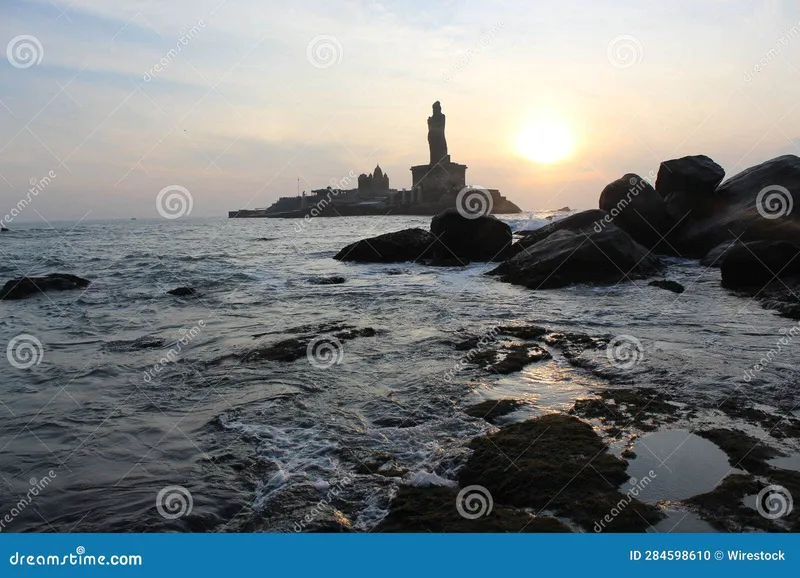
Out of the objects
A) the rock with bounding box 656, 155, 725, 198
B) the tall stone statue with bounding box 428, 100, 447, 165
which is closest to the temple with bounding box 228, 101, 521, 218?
the tall stone statue with bounding box 428, 100, 447, 165

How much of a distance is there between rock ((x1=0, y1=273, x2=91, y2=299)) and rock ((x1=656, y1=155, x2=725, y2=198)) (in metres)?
24.4

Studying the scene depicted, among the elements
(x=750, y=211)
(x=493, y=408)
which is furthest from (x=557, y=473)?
(x=750, y=211)

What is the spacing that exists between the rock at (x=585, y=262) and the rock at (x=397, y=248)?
7.51 m

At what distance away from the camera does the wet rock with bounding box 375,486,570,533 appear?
356cm

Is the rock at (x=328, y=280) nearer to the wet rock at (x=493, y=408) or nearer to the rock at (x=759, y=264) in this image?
the rock at (x=759, y=264)

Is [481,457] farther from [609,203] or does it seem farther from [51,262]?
[51,262]

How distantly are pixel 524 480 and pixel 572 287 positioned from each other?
11.9m

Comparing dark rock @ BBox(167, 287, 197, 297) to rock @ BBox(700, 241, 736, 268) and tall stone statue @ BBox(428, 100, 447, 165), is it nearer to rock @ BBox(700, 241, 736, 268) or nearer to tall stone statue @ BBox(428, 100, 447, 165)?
rock @ BBox(700, 241, 736, 268)

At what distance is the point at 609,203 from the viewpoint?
23.1 meters

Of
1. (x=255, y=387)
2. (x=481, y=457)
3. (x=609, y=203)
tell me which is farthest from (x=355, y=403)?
(x=609, y=203)

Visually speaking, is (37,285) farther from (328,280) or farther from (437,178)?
(437,178)

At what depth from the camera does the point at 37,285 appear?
55.6ft

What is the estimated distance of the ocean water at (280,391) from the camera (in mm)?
4277

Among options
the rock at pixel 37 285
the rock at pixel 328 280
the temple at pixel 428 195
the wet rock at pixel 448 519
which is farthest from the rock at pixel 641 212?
the temple at pixel 428 195
